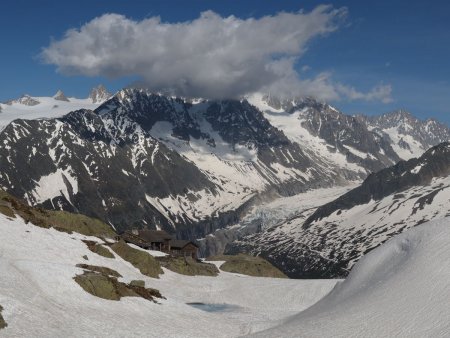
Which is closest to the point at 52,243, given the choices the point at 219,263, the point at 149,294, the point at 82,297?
the point at 149,294

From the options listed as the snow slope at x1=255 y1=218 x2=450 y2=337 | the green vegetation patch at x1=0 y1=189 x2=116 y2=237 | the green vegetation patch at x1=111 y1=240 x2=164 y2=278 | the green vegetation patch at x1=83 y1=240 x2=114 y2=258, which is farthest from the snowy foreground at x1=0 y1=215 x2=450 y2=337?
the green vegetation patch at x1=111 y1=240 x2=164 y2=278

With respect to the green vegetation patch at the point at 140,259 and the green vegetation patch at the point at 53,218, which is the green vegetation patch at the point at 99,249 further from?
the green vegetation patch at the point at 53,218

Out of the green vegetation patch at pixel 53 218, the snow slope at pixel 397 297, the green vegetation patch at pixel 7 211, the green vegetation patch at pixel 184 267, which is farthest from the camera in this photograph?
the green vegetation patch at pixel 184 267

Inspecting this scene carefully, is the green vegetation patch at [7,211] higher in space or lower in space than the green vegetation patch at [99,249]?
higher

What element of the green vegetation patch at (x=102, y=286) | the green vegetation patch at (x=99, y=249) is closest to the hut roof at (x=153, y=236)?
the green vegetation patch at (x=99, y=249)

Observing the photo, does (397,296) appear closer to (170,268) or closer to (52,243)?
(52,243)

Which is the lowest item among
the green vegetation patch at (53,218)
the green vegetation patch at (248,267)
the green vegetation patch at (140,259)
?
the green vegetation patch at (248,267)

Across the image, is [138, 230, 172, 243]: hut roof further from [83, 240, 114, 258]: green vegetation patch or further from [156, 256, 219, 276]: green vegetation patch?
[83, 240, 114, 258]: green vegetation patch

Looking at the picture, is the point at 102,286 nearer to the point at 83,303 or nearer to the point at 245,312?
the point at 83,303
